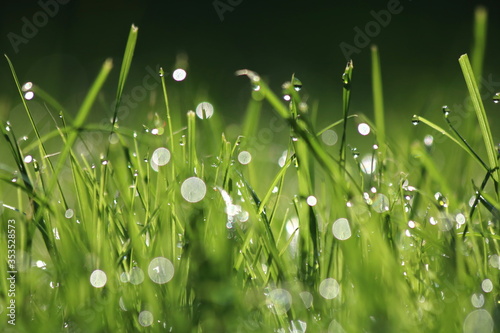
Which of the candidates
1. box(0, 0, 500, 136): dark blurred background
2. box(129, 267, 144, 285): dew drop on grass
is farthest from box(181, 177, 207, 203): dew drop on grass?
box(0, 0, 500, 136): dark blurred background

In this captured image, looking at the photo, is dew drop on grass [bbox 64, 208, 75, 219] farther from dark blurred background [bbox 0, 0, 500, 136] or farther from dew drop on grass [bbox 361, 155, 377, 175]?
dark blurred background [bbox 0, 0, 500, 136]

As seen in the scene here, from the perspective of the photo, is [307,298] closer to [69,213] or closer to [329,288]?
[329,288]

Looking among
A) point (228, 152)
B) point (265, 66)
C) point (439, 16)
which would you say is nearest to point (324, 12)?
point (439, 16)

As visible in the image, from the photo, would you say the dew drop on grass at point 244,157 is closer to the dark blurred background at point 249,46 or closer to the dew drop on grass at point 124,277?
the dew drop on grass at point 124,277

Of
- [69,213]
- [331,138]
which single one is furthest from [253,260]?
[331,138]

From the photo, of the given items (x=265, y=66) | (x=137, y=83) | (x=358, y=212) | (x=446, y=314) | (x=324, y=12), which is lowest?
(x=446, y=314)

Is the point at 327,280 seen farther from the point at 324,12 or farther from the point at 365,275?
the point at 324,12

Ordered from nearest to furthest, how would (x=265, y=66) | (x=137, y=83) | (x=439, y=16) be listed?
(x=137, y=83) → (x=265, y=66) → (x=439, y=16)
